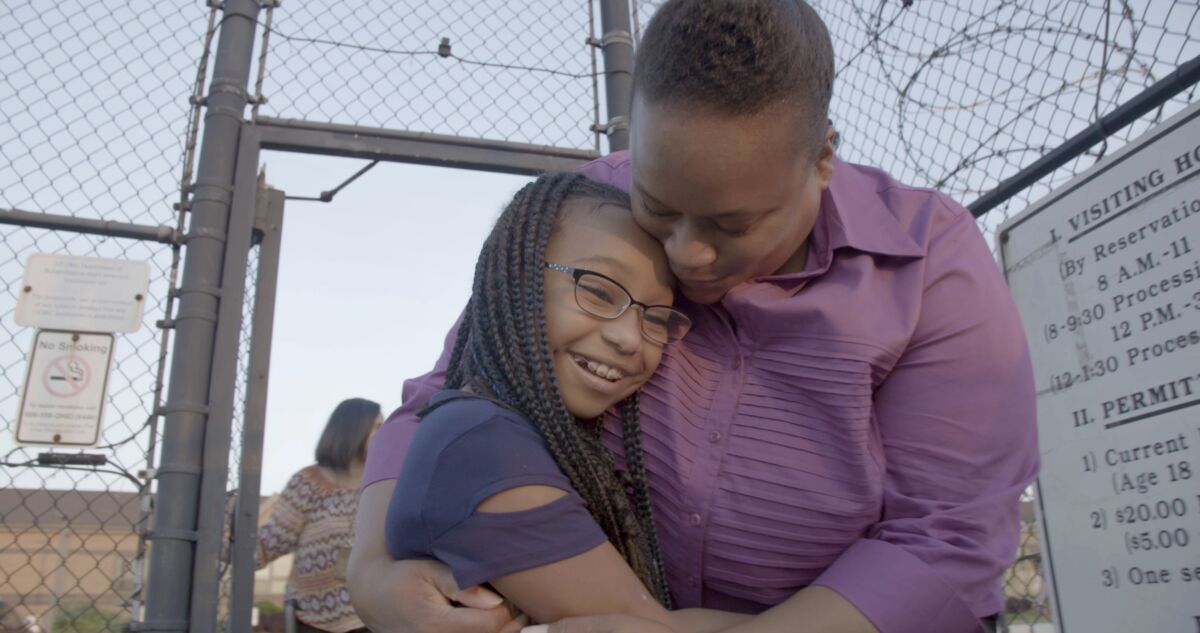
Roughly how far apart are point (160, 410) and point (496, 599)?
2.02m

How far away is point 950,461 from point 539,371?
0.63 meters

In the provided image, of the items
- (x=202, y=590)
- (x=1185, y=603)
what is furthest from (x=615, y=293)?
(x=202, y=590)

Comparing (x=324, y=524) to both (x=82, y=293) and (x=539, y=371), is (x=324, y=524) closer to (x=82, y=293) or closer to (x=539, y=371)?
(x=82, y=293)

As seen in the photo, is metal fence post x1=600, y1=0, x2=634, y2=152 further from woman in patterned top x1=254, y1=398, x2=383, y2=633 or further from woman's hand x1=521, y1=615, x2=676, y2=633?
woman's hand x1=521, y1=615, x2=676, y2=633

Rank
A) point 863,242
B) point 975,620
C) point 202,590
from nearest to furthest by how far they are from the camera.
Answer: point 975,620 < point 863,242 < point 202,590

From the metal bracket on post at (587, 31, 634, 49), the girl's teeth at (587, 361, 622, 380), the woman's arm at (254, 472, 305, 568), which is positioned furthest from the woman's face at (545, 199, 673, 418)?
the woman's arm at (254, 472, 305, 568)

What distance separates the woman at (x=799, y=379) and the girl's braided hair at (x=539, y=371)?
0.04 meters

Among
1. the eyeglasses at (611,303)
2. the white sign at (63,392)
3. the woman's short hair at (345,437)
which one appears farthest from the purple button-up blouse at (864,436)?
the woman's short hair at (345,437)

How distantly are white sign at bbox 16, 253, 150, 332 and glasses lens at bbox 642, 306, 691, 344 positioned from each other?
2131 mm

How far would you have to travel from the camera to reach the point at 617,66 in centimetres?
363

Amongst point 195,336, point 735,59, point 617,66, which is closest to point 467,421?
point 735,59

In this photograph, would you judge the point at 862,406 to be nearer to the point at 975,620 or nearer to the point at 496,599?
the point at 975,620

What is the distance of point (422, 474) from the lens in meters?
1.36

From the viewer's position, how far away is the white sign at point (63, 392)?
2.92 metres
